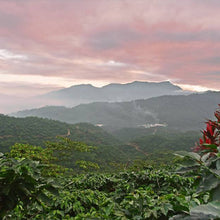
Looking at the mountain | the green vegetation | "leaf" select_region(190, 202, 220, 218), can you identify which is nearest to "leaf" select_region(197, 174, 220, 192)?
the green vegetation

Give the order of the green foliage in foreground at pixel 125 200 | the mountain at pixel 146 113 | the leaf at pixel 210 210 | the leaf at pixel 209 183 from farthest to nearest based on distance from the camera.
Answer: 1. the mountain at pixel 146 113
2. the green foliage in foreground at pixel 125 200
3. the leaf at pixel 209 183
4. the leaf at pixel 210 210

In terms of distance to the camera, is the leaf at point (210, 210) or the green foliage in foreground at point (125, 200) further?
the green foliage in foreground at point (125, 200)

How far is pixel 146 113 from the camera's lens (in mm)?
162750

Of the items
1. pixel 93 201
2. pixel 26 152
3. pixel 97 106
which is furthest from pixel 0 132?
pixel 97 106

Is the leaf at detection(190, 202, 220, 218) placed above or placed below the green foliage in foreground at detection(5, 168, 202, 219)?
above

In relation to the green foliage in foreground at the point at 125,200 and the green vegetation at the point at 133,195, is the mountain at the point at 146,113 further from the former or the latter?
the green vegetation at the point at 133,195

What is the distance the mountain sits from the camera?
138950 millimetres

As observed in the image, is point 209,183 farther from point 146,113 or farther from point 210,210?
point 146,113

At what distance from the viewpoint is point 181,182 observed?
11.8 ft

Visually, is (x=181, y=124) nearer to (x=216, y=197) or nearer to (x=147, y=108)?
(x=147, y=108)

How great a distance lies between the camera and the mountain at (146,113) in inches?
5470

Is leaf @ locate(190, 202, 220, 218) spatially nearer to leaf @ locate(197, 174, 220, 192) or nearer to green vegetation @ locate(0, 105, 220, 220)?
green vegetation @ locate(0, 105, 220, 220)

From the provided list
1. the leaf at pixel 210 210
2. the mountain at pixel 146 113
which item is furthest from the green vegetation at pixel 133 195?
the mountain at pixel 146 113

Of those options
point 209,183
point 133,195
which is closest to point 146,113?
point 133,195
